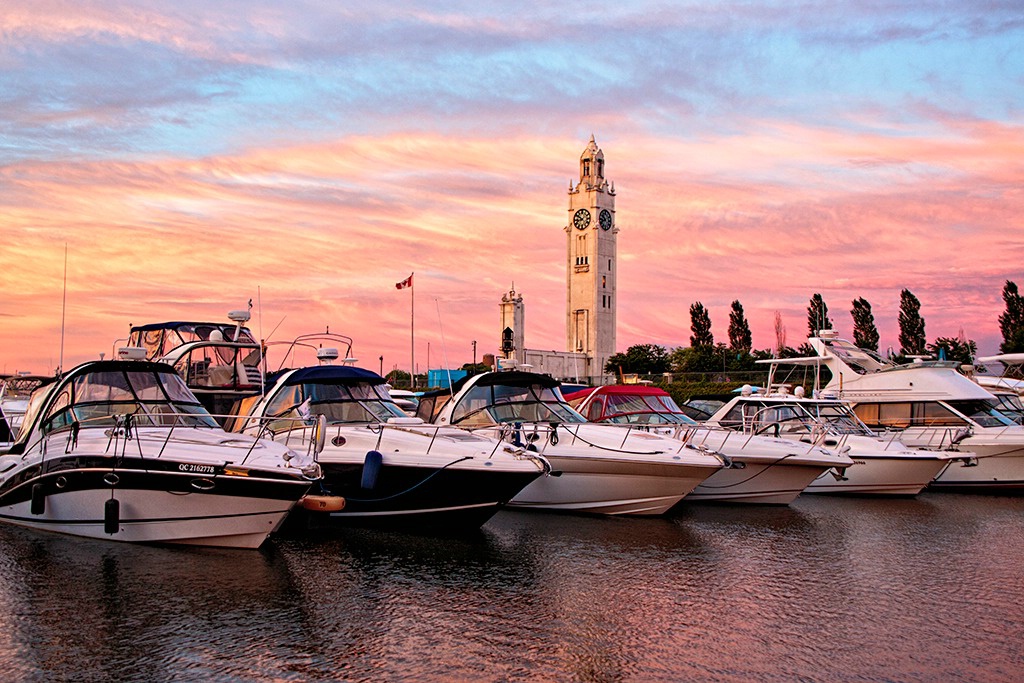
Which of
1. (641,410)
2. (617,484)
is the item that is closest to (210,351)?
(641,410)

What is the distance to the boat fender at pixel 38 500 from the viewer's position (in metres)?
13.8

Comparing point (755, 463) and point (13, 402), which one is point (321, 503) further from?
point (13, 402)

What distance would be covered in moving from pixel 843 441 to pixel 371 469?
11.7 metres

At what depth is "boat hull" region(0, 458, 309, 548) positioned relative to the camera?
12594 millimetres

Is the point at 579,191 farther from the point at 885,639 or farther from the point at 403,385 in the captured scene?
the point at 885,639

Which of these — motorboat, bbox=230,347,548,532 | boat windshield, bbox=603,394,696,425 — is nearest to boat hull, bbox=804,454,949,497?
boat windshield, bbox=603,394,696,425

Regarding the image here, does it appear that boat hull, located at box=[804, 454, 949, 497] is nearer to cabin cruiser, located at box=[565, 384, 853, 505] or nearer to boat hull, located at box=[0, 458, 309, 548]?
cabin cruiser, located at box=[565, 384, 853, 505]

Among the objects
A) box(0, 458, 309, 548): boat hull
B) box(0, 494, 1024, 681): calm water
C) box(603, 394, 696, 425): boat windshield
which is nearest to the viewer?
box(0, 494, 1024, 681): calm water

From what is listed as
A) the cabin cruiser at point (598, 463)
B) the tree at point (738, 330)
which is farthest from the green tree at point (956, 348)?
the cabin cruiser at point (598, 463)

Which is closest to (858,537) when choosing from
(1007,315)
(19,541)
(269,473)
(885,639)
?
(885,639)

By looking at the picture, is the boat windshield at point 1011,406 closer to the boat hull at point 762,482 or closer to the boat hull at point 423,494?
the boat hull at point 762,482

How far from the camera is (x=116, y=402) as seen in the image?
15305mm

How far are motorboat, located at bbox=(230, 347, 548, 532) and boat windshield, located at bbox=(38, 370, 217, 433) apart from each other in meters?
1.06

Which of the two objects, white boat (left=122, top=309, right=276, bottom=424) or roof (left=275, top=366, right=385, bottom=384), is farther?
white boat (left=122, top=309, right=276, bottom=424)
